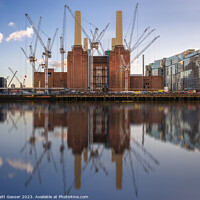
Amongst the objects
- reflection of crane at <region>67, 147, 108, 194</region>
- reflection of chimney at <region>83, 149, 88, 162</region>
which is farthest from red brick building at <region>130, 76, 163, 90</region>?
reflection of crane at <region>67, 147, 108, 194</region>

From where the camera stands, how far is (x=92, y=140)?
47.1 ft

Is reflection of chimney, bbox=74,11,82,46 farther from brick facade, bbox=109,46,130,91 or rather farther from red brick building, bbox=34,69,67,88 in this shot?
red brick building, bbox=34,69,67,88

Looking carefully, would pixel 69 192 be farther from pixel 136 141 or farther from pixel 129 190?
pixel 136 141

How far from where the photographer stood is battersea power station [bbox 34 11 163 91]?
11556cm

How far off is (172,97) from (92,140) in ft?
265

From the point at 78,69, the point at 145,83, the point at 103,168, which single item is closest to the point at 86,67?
the point at 78,69

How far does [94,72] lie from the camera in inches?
5074

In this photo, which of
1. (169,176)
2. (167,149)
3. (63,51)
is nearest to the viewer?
(169,176)

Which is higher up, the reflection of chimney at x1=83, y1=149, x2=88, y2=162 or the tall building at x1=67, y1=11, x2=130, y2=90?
the tall building at x1=67, y1=11, x2=130, y2=90

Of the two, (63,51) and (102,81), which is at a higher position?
(63,51)

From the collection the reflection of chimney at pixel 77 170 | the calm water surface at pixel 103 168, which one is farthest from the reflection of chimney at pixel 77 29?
the reflection of chimney at pixel 77 170

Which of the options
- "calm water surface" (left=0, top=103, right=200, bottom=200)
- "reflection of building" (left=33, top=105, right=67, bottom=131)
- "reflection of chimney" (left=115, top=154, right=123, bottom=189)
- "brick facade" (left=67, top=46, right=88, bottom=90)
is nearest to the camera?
"calm water surface" (left=0, top=103, right=200, bottom=200)

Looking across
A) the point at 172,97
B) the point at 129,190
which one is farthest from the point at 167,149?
the point at 172,97

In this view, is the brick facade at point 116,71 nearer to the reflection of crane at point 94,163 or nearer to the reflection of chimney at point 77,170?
the reflection of crane at point 94,163
